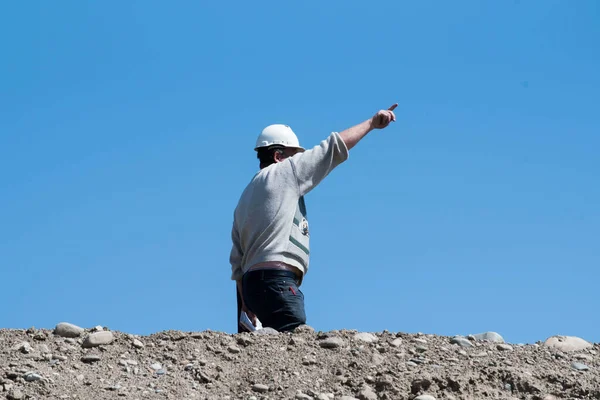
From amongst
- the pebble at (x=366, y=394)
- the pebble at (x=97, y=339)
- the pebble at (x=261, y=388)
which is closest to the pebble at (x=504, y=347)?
the pebble at (x=366, y=394)

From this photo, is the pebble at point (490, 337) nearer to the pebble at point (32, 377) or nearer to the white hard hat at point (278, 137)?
the white hard hat at point (278, 137)

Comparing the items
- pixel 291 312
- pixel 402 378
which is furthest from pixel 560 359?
pixel 291 312

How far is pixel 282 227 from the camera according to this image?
26.1 ft

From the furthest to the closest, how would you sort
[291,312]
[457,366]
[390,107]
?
1. [390,107]
2. [291,312]
3. [457,366]

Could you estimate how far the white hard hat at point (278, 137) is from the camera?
8.59 metres

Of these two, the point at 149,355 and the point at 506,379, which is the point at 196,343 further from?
the point at 506,379

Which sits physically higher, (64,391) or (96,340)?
(96,340)

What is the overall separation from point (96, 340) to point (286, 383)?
1559mm

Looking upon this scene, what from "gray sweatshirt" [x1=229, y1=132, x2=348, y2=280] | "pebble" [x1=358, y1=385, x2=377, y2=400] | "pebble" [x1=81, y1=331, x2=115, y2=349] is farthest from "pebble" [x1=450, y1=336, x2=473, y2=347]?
"pebble" [x1=81, y1=331, x2=115, y2=349]

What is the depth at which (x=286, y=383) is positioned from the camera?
6.29 meters

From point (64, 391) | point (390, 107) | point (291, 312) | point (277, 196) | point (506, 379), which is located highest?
point (390, 107)

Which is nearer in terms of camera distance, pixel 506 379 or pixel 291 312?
pixel 506 379

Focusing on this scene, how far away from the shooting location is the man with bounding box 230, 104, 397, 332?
777 centimetres

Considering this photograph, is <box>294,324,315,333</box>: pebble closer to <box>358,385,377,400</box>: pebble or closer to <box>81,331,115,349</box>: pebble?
<box>358,385,377,400</box>: pebble
